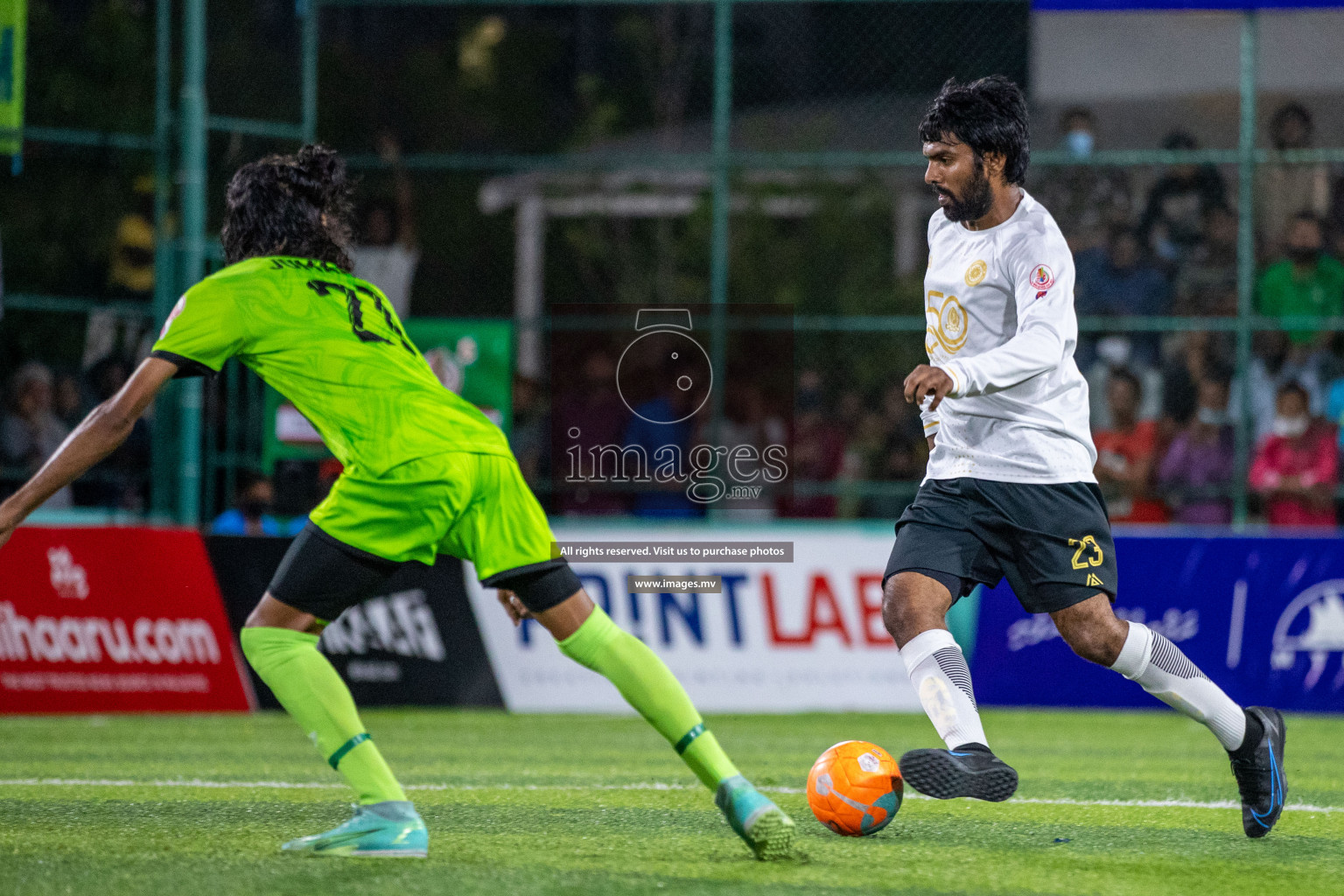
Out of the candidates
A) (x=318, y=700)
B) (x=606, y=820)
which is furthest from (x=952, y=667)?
(x=318, y=700)

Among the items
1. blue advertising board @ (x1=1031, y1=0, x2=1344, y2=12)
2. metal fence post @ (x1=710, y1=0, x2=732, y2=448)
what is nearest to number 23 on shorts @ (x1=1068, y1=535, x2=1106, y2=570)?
metal fence post @ (x1=710, y1=0, x2=732, y2=448)

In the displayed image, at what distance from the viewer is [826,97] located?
64.2 ft

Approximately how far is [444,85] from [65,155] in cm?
1383

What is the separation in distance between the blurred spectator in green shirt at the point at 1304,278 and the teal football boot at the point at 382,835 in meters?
9.39

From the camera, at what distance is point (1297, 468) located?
11.7 meters

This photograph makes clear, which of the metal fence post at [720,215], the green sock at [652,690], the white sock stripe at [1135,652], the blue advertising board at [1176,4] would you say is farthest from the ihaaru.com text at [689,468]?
the green sock at [652,690]

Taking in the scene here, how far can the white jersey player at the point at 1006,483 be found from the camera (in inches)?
202

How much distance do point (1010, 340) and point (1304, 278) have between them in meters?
8.14

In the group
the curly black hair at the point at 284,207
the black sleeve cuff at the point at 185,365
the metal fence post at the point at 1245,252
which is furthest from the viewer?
the metal fence post at the point at 1245,252

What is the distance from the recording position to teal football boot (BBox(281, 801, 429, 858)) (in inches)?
181

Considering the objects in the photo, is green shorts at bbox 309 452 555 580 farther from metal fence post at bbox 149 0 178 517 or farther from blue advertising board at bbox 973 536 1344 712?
metal fence post at bbox 149 0 178 517

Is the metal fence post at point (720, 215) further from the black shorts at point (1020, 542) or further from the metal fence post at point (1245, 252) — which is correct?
the black shorts at point (1020, 542)

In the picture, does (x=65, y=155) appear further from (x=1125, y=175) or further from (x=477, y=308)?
(x=1125, y=175)

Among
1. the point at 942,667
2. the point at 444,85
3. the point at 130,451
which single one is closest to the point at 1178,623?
the point at 942,667
